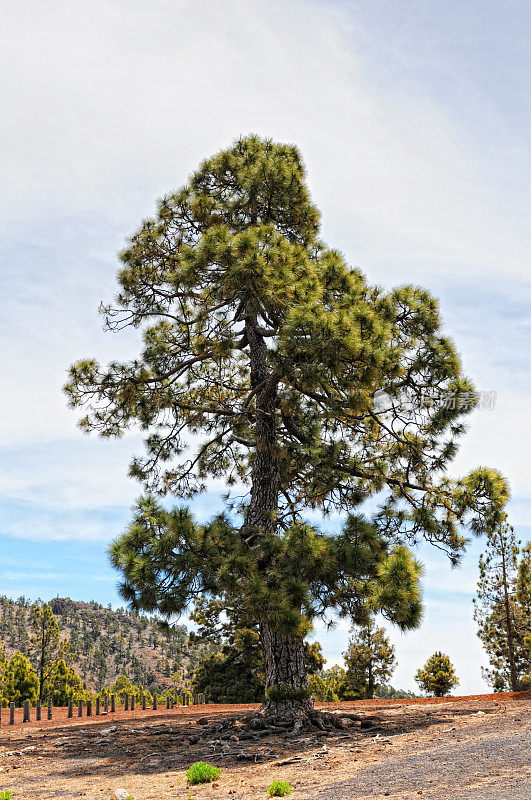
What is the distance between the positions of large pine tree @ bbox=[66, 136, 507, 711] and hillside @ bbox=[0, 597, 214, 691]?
259 ft

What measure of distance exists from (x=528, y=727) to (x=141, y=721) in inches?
309

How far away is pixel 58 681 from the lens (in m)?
35.6

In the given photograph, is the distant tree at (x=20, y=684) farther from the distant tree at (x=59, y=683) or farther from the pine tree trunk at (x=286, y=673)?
the pine tree trunk at (x=286, y=673)

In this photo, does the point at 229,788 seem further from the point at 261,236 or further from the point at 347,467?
the point at 261,236

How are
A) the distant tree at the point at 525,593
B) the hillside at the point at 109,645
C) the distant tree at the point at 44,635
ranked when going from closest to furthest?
the distant tree at the point at 525,593 < the distant tree at the point at 44,635 < the hillside at the point at 109,645

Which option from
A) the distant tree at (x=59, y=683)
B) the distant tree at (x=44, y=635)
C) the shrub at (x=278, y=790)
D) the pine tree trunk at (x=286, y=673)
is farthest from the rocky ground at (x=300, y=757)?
the distant tree at (x=59, y=683)

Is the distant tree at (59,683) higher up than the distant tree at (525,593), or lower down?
lower down

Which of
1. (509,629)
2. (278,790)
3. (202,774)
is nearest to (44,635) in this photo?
(509,629)

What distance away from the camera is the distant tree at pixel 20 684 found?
30469 mm

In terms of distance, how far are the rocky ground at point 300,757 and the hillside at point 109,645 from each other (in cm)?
7917

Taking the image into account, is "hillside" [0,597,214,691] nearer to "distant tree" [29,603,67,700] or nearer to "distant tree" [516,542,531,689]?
"distant tree" [29,603,67,700]

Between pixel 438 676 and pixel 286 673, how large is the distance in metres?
20.2

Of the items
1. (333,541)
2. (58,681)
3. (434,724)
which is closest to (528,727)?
(434,724)

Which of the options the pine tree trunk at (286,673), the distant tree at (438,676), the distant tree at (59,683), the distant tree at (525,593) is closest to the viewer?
the pine tree trunk at (286,673)
